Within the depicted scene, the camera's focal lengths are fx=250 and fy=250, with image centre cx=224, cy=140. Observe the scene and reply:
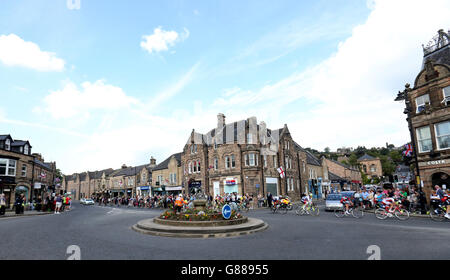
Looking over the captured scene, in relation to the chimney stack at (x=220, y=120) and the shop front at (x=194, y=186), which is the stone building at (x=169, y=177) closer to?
the shop front at (x=194, y=186)

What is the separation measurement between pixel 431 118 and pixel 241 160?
20836 mm

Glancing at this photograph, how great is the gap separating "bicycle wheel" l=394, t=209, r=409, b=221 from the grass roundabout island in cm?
882

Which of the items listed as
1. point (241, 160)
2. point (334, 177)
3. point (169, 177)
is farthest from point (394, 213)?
point (334, 177)

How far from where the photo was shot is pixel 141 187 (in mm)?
52344

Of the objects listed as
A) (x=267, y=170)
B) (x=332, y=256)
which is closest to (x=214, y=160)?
(x=267, y=170)

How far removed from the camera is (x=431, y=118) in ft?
63.3

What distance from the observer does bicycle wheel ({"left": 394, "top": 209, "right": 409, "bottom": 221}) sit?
14602mm

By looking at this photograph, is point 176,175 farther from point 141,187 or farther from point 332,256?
point 332,256

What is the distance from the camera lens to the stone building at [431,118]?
1858cm

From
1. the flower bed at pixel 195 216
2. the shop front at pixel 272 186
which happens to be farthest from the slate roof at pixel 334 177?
the flower bed at pixel 195 216

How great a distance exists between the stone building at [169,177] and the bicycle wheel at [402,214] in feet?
109
